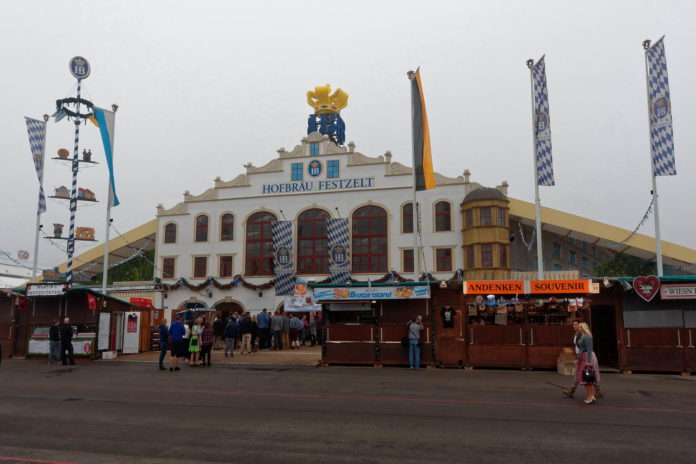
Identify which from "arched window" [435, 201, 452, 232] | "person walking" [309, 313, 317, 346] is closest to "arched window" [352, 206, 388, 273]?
"arched window" [435, 201, 452, 232]

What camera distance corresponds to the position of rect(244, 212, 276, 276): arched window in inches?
1411

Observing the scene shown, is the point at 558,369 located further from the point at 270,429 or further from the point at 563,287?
the point at 270,429

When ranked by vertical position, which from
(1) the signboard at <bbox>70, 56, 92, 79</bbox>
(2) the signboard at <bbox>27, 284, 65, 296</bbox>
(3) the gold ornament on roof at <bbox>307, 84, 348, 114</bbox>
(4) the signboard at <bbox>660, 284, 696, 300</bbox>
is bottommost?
(4) the signboard at <bbox>660, 284, 696, 300</bbox>

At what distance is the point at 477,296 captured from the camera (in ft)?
→ 58.6

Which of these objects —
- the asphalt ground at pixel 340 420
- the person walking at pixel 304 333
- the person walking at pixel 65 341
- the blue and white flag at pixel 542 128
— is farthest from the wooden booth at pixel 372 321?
the person walking at pixel 304 333

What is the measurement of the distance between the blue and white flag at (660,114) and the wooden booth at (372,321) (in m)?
9.01

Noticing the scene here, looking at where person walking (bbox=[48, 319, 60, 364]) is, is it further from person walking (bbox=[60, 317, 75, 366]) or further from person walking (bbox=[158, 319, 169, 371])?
person walking (bbox=[158, 319, 169, 371])

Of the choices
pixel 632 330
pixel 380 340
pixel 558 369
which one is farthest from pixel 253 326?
pixel 632 330

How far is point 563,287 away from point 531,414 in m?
8.20

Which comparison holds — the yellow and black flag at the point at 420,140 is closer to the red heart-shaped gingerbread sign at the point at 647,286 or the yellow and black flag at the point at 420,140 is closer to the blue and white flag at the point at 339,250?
the red heart-shaped gingerbread sign at the point at 647,286

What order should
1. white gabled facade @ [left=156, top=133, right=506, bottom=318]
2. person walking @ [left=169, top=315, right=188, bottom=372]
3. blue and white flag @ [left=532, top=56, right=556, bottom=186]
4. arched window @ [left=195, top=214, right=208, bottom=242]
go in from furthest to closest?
arched window @ [left=195, top=214, right=208, bottom=242]
white gabled facade @ [left=156, top=133, right=506, bottom=318]
blue and white flag @ [left=532, top=56, right=556, bottom=186]
person walking @ [left=169, top=315, right=188, bottom=372]

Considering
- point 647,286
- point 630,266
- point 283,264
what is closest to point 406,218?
point 283,264

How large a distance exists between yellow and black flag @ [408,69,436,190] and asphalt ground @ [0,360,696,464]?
27.3 feet

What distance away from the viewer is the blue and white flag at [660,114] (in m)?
18.6
